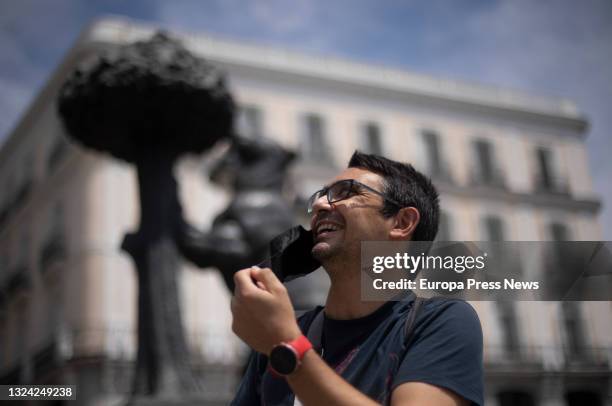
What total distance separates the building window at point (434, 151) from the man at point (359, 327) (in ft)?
85.4

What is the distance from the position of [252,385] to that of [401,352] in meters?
Answer: 0.41

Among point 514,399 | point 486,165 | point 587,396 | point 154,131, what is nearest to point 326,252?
point 587,396

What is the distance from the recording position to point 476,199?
90.8 ft

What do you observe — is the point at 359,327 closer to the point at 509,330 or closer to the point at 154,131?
the point at 154,131

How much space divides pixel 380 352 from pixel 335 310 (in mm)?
182

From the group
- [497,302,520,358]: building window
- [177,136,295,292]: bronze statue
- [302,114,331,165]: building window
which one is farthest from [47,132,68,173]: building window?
[177,136,295,292]: bronze statue

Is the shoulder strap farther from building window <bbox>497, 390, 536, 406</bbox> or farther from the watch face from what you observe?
building window <bbox>497, 390, 536, 406</bbox>

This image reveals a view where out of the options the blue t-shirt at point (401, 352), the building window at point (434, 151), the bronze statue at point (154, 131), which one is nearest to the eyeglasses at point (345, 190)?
the blue t-shirt at point (401, 352)

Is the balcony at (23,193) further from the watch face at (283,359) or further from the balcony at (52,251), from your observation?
the watch face at (283,359)

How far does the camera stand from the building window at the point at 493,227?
27688mm

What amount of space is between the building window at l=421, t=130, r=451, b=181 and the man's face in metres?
26.1

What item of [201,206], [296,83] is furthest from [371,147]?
[201,206]

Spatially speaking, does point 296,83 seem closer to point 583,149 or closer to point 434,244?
point 583,149

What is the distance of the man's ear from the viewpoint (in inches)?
68.1
